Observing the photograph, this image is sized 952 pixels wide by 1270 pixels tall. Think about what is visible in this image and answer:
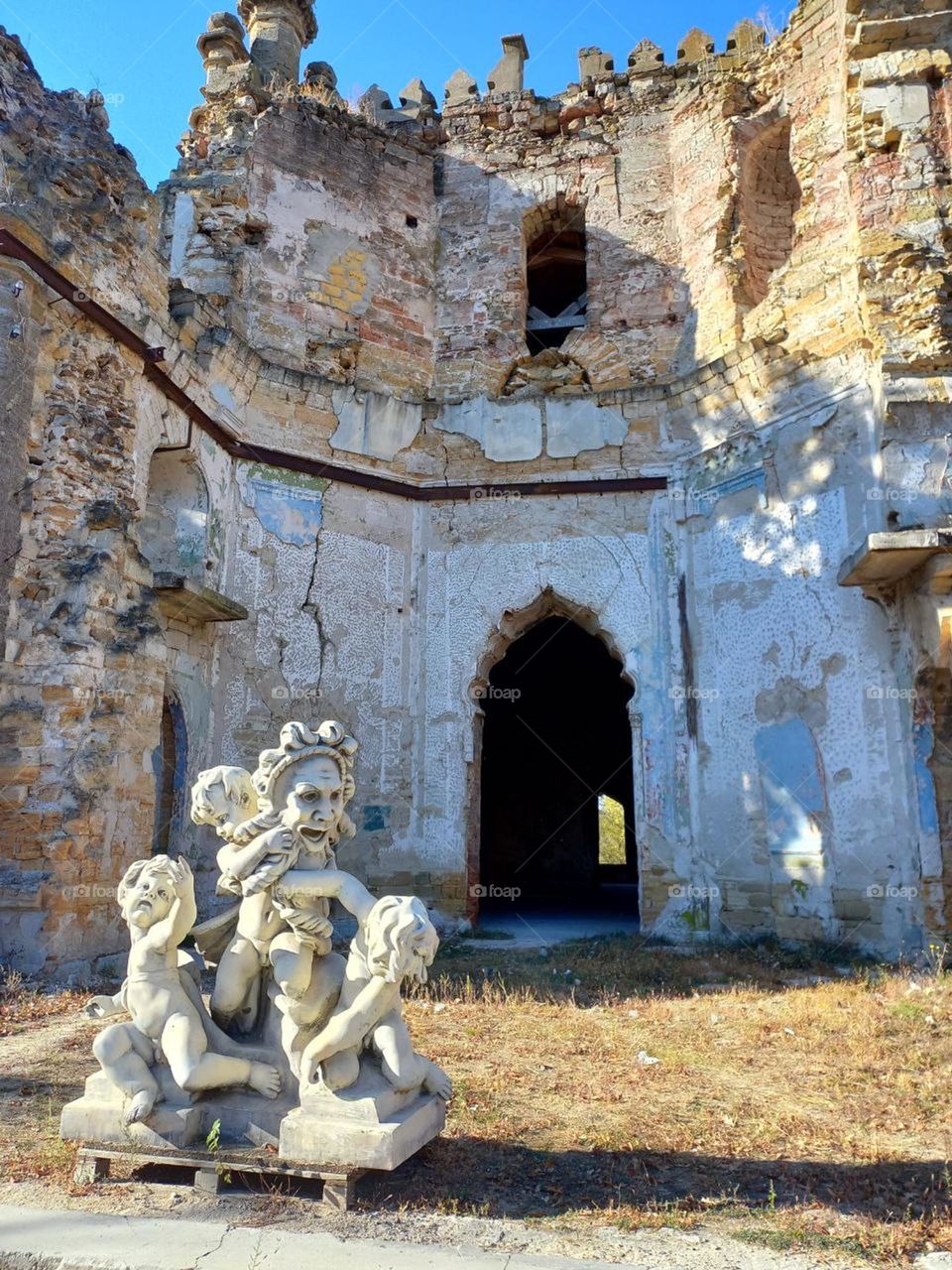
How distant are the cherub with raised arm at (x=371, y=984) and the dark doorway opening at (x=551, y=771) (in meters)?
13.2

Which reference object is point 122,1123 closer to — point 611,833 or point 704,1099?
point 704,1099

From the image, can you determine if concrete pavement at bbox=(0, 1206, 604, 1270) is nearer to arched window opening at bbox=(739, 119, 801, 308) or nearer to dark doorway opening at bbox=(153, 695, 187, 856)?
dark doorway opening at bbox=(153, 695, 187, 856)

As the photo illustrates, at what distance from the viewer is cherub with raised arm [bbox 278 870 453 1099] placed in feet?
10.7

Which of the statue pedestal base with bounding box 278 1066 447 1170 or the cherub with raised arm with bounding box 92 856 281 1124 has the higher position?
the cherub with raised arm with bounding box 92 856 281 1124

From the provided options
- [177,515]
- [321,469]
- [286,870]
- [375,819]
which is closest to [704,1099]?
[286,870]

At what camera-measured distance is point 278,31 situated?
13.8 metres

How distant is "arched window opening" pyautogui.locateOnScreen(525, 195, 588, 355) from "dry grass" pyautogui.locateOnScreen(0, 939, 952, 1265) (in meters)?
8.59

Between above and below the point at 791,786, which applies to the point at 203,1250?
below

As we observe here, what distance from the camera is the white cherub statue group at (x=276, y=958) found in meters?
3.37

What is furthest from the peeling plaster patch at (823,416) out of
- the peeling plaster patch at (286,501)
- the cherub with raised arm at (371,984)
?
the cherub with raised arm at (371,984)

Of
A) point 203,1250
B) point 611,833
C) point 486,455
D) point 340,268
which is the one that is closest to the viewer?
point 203,1250

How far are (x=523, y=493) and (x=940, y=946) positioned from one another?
6.42 m

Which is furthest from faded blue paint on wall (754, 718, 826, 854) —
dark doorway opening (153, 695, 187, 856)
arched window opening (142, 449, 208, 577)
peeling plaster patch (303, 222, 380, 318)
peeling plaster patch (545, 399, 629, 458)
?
peeling plaster patch (303, 222, 380, 318)

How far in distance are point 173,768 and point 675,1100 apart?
5929 millimetres
